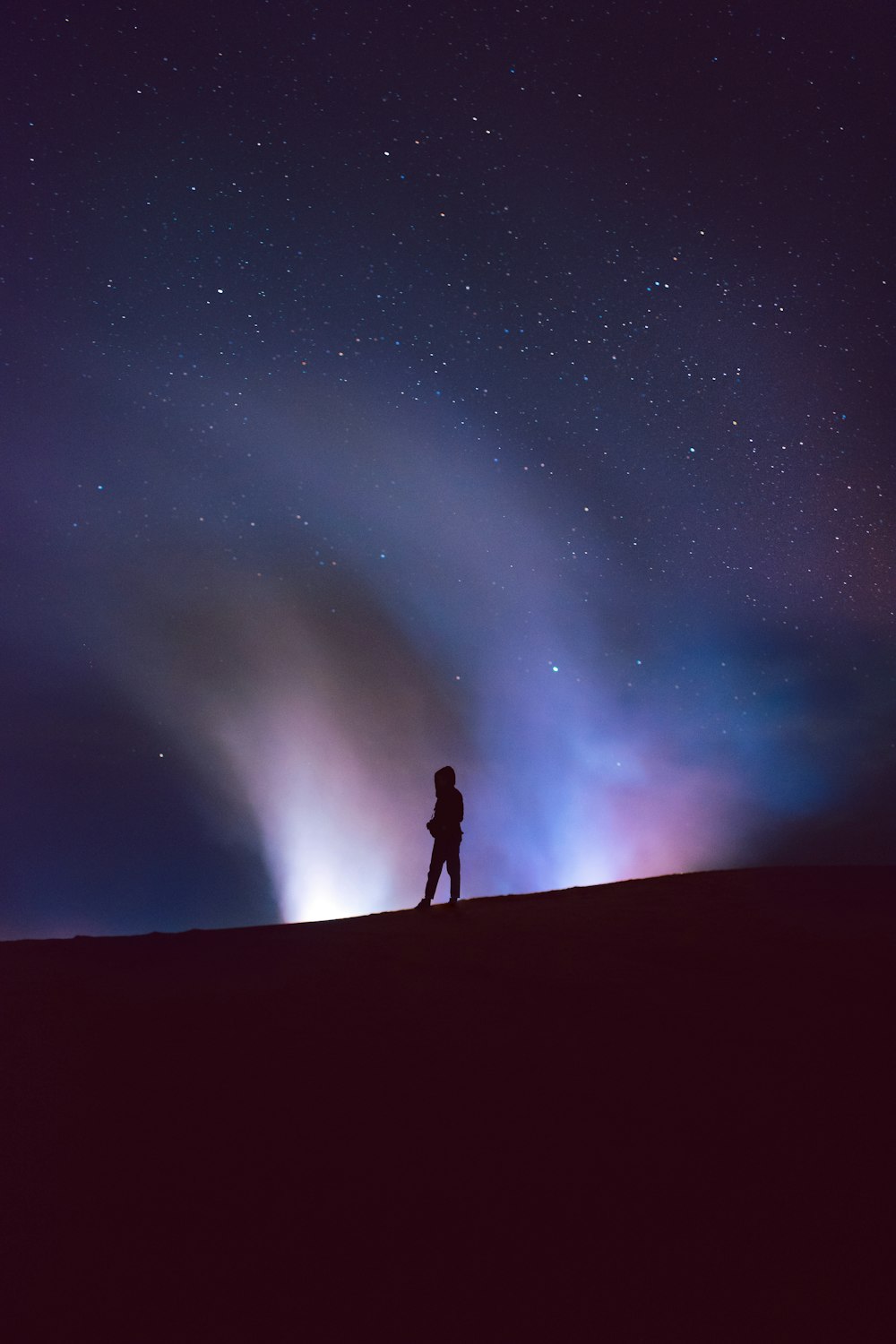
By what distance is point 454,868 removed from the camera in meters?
10.5

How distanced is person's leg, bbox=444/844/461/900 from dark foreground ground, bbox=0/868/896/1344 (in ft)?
12.8

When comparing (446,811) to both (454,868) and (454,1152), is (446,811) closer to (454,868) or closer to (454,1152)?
(454,868)

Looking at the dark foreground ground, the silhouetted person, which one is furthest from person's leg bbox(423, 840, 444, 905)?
the dark foreground ground

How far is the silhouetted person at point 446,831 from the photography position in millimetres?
Result: 10430

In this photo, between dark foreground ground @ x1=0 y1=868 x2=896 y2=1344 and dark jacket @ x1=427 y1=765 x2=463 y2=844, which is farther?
dark jacket @ x1=427 y1=765 x2=463 y2=844

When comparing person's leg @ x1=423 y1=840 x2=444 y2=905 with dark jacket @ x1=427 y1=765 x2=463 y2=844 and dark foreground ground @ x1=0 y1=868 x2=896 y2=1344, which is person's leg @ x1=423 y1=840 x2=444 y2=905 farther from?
dark foreground ground @ x1=0 y1=868 x2=896 y2=1344

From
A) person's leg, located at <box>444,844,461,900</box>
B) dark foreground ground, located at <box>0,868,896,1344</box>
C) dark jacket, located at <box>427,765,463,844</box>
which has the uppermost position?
dark jacket, located at <box>427,765,463,844</box>

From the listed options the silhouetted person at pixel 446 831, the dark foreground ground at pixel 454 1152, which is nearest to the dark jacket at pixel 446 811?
the silhouetted person at pixel 446 831

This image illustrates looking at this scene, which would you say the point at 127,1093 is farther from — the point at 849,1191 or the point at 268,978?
the point at 849,1191

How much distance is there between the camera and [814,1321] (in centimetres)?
252

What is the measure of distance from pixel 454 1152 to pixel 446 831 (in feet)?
22.7

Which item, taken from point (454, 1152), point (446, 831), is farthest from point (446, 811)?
point (454, 1152)

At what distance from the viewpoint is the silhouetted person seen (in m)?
10.4

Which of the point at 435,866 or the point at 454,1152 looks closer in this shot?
the point at 454,1152
